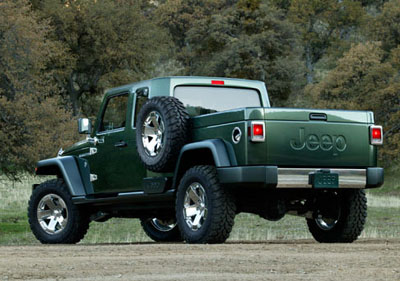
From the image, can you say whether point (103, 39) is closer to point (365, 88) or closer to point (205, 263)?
point (365, 88)

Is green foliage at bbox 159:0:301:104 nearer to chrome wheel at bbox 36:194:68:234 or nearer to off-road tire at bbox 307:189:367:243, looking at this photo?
chrome wheel at bbox 36:194:68:234

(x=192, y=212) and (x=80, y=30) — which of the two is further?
(x=80, y=30)

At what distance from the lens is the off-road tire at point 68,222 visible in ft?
43.9

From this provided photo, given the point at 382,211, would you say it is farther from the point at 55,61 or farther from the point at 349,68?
the point at 55,61

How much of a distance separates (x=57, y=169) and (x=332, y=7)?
6319cm

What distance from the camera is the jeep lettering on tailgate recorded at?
1077 centimetres

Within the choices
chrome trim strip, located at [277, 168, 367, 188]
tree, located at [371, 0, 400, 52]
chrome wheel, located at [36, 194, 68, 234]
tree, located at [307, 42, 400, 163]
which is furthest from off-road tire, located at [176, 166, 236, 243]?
tree, located at [371, 0, 400, 52]

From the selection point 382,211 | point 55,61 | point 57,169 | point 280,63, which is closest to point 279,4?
point 280,63

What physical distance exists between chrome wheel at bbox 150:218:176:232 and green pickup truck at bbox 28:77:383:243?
0.68 meters

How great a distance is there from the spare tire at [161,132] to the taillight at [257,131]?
1.11 meters

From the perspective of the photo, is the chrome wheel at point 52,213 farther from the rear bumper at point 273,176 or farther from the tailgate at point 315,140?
the tailgate at point 315,140

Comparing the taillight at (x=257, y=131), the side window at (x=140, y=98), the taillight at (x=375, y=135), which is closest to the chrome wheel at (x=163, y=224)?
the side window at (x=140, y=98)

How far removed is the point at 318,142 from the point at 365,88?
36.7m

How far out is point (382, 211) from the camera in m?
27.6
